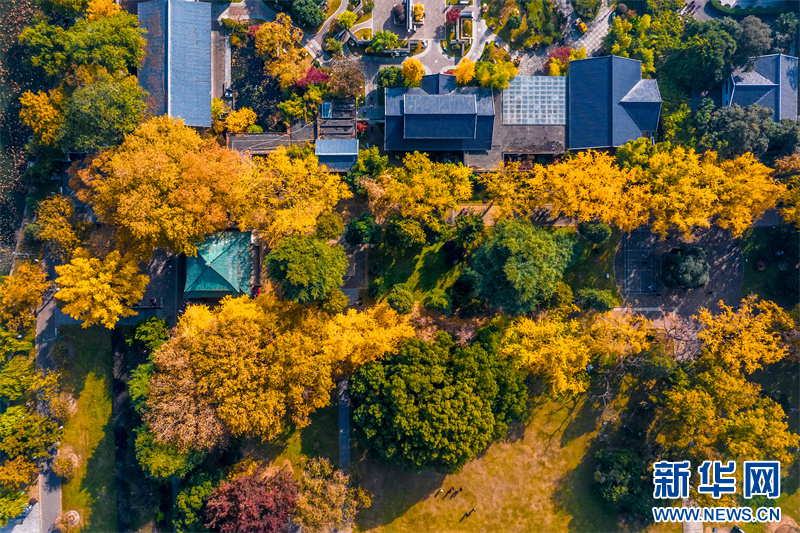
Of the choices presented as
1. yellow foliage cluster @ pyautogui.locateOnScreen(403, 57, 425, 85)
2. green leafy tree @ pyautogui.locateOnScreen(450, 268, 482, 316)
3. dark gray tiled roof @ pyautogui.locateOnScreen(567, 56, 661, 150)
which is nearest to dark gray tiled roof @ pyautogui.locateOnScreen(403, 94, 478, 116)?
yellow foliage cluster @ pyautogui.locateOnScreen(403, 57, 425, 85)

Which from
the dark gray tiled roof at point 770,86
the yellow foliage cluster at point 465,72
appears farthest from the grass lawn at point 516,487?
the dark gray tiled roof at point 770,86

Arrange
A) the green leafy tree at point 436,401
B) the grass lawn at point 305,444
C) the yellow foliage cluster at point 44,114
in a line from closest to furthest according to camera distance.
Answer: the green leafy tree at point 436,401, the yellow foliage cluster at point 44,114, the grass lawn at point 305,444

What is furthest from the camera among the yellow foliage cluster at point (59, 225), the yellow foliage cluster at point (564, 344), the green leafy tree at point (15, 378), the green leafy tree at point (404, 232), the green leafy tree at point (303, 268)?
the green leafy tree at point (15, 378)

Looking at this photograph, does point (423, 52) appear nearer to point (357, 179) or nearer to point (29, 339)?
point (357, 179)

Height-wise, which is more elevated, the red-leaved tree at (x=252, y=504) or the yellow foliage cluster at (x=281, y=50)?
the yellow foliage cluster at (x=281, y=50)

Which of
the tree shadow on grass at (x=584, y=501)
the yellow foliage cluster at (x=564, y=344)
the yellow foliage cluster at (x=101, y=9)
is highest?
the yellow foliage cluster at (x=101, y=9)

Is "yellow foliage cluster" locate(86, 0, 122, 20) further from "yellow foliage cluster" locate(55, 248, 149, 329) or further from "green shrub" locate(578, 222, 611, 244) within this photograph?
"green shrub" locate(578, 222, 611, 244)

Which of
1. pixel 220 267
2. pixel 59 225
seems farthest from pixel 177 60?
pixel 220 267

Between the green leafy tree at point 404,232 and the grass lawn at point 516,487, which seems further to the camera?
the grass lawn at point 516,487

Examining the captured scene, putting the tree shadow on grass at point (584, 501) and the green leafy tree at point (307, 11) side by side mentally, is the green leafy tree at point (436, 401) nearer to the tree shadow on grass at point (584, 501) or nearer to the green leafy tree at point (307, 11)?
the tree shadow on grass at point (584, 501)
